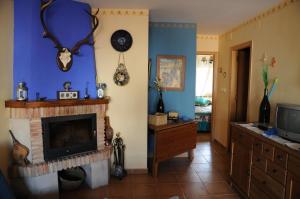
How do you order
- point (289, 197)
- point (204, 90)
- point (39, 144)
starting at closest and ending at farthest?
1. point (289, 197)
2. point (39, 144)
3. point (204, 90)

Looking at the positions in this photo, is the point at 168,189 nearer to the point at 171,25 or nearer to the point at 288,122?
the point at 288,122

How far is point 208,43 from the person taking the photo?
5066mm

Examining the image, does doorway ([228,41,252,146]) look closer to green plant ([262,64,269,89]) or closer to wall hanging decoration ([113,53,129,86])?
green plant ([262,64,269,89])

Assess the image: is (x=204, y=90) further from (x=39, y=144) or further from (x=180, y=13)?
(x=39, y=144)

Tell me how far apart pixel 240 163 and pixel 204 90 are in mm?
4732

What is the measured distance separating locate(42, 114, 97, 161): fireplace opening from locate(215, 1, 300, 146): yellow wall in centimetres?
243

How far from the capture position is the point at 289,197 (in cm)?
192

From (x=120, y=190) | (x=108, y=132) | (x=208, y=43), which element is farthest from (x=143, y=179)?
(x=208, y=43)

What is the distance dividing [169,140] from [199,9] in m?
1.98

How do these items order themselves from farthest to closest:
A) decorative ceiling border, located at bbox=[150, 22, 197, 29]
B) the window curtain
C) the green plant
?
the window curtain, decorative ceiling border, located at bbox=[150, 22, 197, 29], the green plant

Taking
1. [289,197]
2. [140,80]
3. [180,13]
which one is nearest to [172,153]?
[140,80]

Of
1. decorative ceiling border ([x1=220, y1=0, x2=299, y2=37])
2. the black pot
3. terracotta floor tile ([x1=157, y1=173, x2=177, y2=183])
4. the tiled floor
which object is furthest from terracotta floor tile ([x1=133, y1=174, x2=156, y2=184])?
decorative ceiling border ([x1=220, y1=0, x2=299, y2=37])

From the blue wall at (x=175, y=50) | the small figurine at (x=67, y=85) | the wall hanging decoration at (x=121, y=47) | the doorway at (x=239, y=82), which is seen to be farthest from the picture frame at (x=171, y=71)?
the small figurine at (x=67, y=85)

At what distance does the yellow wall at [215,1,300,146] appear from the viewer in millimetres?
2605
